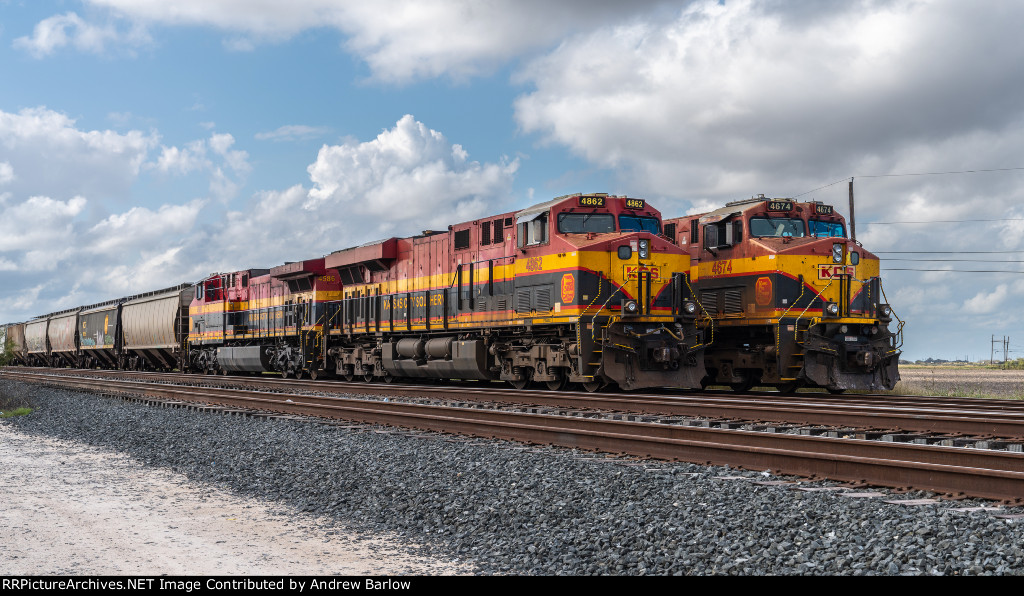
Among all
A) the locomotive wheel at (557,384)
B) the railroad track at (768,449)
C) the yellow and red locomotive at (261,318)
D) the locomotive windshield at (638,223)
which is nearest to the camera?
the railroad track at (768,449)

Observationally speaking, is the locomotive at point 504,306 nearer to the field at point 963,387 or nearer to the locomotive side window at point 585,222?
the locomotive side window at point 585,222

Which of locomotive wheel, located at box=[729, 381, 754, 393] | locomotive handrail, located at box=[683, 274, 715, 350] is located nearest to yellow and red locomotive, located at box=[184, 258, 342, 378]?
locomotive handrail, located at box=[683, 274, 715, 350]

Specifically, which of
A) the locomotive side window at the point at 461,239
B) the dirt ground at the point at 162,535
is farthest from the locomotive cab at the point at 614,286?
the dirt ground at the point at 162,535

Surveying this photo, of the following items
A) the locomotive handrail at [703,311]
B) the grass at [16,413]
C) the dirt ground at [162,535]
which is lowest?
the dirt ground at [162,535]

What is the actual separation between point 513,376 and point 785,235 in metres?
6.36

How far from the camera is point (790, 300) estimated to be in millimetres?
17375

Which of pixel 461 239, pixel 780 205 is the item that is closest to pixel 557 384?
pixel 461 239

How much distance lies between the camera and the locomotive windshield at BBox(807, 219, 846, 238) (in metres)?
18.5

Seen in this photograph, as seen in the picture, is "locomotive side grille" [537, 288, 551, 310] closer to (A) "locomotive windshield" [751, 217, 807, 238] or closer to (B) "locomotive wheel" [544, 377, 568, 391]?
(B) "locomotive wheel" [544, 377, 568, 391]

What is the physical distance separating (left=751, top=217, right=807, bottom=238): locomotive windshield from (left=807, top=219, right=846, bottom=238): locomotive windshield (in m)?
0.26

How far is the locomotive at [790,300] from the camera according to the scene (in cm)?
1722

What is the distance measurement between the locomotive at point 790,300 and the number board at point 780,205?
21 millimetres

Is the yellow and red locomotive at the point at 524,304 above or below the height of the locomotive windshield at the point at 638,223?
below

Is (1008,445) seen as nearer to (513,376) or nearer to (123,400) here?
(513,376)
